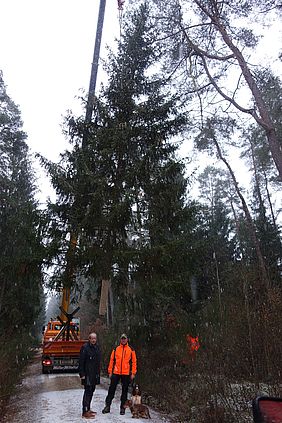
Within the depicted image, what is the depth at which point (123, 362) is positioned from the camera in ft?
28.0

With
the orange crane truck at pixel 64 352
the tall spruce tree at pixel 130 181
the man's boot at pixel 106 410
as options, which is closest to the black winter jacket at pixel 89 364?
the man's boot at pixel 106 410

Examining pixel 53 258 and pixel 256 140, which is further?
pixel 256 140

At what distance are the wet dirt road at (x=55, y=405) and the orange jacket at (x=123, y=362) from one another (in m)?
0.83

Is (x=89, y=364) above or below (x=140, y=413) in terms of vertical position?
above

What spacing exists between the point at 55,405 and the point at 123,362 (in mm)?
2009

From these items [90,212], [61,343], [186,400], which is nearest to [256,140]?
[90,212]

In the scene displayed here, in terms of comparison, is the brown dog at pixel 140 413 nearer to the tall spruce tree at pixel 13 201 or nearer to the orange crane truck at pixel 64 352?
the orange crane truck at pixel 64 352

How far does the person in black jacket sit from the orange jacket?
41 centimetres

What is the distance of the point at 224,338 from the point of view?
9.00 m

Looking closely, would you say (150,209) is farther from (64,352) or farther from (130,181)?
(64,352)

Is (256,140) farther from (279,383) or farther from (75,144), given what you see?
(279,383)

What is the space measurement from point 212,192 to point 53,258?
25.6 metres

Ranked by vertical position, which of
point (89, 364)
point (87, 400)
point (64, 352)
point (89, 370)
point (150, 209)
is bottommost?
point (87, 400)

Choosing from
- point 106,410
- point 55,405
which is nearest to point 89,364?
point 106,410
